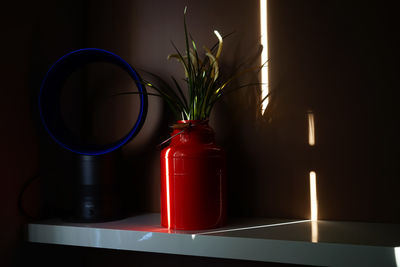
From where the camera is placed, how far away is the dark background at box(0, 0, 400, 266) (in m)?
0.97

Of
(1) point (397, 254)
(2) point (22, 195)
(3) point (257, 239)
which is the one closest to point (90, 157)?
(2) point (22, 195)

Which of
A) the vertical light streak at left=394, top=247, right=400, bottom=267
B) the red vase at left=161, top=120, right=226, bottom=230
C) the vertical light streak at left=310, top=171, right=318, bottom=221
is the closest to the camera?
the vertical light streak at left=394, top=247, right=400, bottom=267

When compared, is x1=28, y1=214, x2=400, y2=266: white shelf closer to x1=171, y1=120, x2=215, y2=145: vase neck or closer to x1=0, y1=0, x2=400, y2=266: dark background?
x1=0, y1=0, x2=400, y2=266: dark background

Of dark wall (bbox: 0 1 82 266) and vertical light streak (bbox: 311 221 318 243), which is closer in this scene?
vertical light streak (bbox: 311 221 318 243)

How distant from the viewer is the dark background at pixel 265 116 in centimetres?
97

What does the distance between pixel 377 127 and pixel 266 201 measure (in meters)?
0.36

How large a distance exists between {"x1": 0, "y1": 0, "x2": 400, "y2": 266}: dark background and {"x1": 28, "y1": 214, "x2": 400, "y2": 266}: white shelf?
0.25ft

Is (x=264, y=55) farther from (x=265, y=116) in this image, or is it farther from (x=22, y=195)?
→ (x=22, y=195)

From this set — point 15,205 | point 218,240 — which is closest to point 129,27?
point 15,205

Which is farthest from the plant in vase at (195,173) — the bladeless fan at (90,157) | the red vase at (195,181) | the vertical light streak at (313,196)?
the vertical light streak at (313,196)

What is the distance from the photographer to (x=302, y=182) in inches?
40.6

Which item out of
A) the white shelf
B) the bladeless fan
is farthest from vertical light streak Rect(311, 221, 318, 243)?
the bladeless fan

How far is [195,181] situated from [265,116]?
0.31 meters

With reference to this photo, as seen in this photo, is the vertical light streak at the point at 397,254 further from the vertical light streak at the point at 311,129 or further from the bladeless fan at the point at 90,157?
the bladeless fan at the point at 90,157
